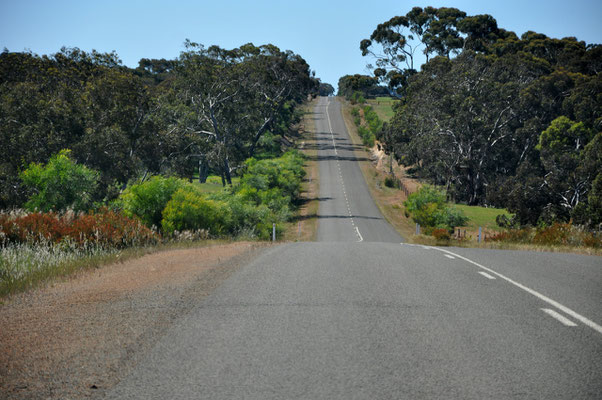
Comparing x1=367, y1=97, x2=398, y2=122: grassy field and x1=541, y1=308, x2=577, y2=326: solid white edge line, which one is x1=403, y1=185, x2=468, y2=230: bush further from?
x1=367, y1=97, x2=398, y2=122: grassy field

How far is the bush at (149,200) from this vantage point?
70.2 ft

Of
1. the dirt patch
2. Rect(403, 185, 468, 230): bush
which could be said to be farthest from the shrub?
the dirt patch

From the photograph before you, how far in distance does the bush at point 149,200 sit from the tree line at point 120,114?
17.6 m

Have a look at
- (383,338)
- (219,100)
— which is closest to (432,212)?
(219,100)

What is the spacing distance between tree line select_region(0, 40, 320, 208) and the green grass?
2496cm

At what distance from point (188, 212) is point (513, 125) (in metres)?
44.2

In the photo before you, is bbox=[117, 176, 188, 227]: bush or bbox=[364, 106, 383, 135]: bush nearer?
bbox=[117, 176, 188, 227]: bush

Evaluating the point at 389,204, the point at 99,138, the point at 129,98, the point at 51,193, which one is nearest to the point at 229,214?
the point at 51,193

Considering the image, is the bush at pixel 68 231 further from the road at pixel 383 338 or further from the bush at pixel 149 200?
the road at pixel 383 338

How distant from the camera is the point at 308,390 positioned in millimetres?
4176

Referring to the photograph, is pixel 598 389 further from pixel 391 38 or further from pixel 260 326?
pixel 391 38

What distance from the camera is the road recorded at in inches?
168

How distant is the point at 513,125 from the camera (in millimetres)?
54875

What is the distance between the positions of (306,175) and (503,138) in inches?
1243
